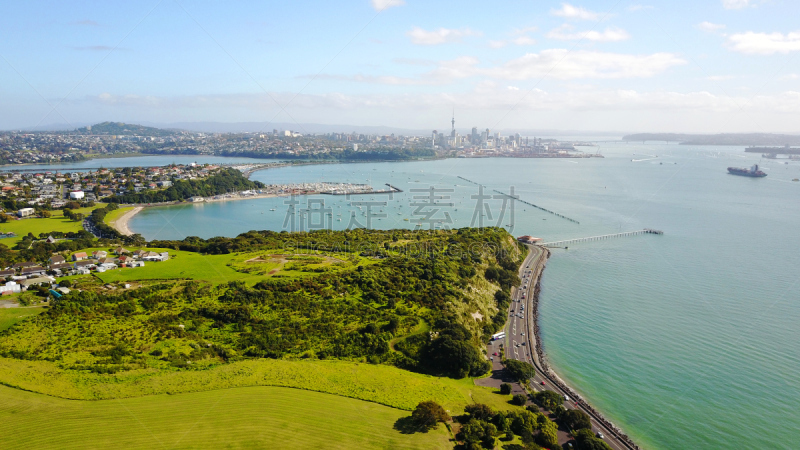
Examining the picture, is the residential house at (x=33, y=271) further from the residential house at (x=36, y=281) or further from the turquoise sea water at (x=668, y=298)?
the turquoise sea water at (x=668, y=298)

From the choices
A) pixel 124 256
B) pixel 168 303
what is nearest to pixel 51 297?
pixel 168 303

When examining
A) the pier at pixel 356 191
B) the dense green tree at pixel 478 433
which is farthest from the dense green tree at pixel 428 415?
the pier at pixel 356 191

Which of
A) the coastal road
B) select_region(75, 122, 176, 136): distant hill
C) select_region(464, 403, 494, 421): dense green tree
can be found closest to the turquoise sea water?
the coastal road

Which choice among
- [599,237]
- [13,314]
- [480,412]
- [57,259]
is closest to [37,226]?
[57,259]

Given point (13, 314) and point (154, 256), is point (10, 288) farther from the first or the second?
point (154, 256)

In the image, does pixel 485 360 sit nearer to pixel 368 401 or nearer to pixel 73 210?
pixel 368 401

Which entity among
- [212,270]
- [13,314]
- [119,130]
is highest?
[119,130]
